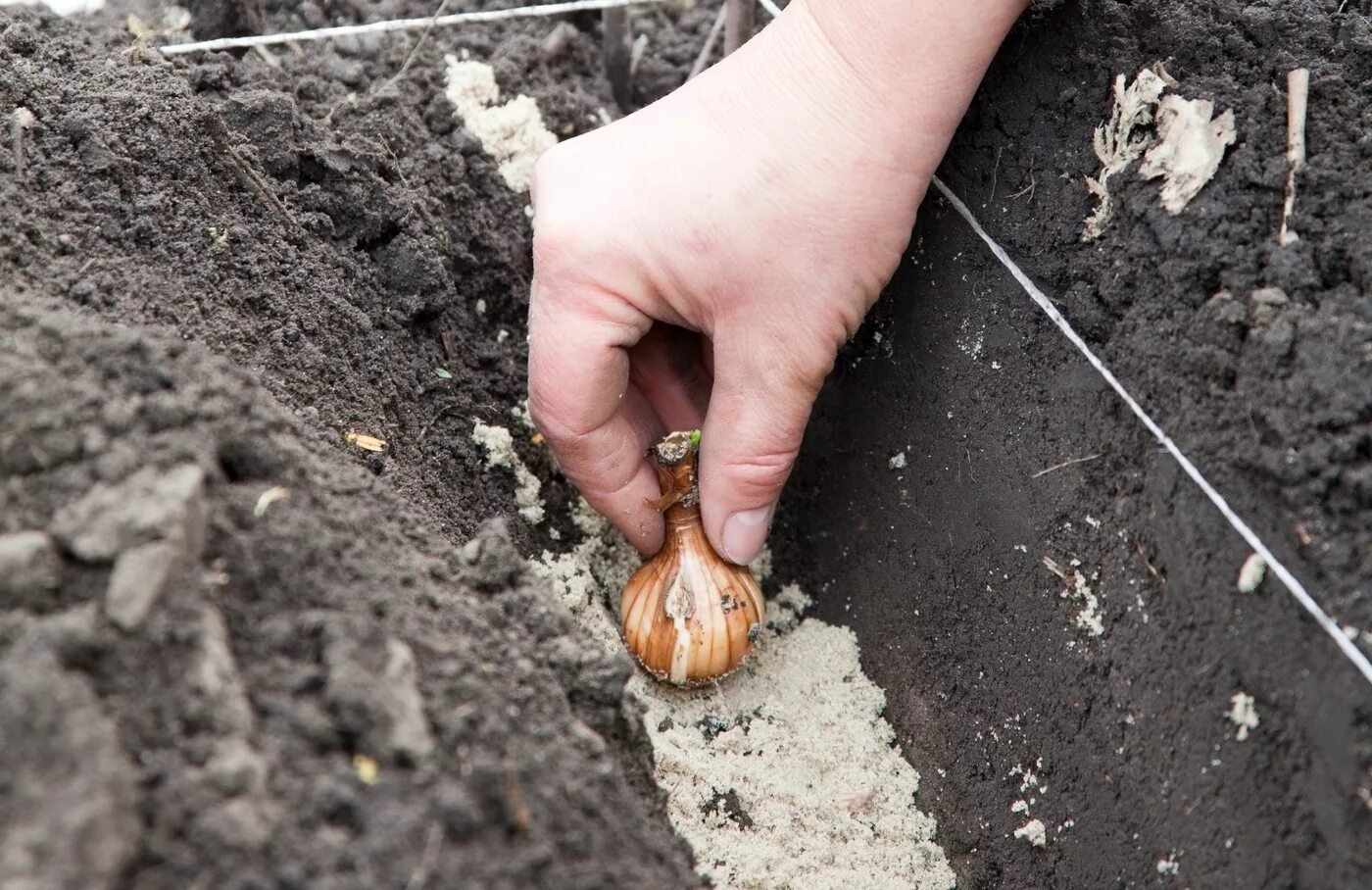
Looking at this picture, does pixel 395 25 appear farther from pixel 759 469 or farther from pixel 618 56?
pixel 759 469

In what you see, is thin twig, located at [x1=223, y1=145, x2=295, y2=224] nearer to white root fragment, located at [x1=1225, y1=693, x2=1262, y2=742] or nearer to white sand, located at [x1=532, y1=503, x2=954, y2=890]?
white sand, located at [x1=532, y1=503, x2=954, y2=890]

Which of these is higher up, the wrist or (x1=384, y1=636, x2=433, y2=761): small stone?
the wrist

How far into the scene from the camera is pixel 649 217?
4.82ft

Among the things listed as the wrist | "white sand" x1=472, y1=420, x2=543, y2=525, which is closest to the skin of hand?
the wrist

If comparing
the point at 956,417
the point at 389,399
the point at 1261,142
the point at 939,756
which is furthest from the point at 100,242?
the point at 1261,142

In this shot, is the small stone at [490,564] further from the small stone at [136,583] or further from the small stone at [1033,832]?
the small stone at [1033,832]

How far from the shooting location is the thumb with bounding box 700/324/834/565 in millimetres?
1503

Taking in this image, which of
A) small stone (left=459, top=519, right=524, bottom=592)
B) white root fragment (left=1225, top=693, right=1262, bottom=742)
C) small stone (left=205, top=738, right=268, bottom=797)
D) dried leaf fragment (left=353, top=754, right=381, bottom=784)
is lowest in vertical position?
white root fragment (left=1225, top=693, right=1262, bottom=742)

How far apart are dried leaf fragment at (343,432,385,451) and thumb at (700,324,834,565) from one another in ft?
1.50

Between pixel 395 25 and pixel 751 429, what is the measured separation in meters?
1.01

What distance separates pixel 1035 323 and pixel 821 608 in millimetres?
603

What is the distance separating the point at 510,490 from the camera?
171 cm

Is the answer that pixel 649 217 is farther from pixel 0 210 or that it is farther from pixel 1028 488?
pixel 0 210

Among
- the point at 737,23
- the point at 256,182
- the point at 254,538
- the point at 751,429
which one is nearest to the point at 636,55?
the point at 737,23
